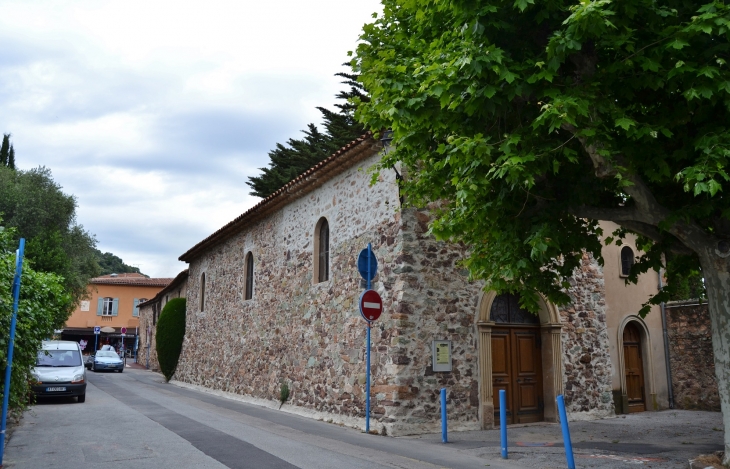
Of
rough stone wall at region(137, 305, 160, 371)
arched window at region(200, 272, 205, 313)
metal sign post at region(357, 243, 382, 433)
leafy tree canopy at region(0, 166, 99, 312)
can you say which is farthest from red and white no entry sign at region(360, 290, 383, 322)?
rough stone wall at region(137, 305, 160, 371)

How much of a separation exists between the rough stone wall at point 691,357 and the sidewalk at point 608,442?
1895mm

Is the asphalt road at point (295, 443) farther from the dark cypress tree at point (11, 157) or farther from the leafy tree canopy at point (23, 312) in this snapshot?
the dark cypress tree at point (11, 157)

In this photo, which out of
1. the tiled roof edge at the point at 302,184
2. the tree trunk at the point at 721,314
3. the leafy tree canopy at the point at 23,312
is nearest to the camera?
the leafy tree canopy at the point at 23,312

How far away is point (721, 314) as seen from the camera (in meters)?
6.68

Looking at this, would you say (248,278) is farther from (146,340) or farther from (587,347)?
(146,340)

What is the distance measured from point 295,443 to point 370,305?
2614 millimetres

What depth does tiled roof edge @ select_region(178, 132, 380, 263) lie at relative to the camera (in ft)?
38.5

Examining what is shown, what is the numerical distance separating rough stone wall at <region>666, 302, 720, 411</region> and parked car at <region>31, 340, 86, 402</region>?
1504 centimetres

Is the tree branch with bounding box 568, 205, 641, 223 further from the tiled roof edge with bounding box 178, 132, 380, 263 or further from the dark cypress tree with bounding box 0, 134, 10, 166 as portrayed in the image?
the dark cypress tree with bounding box 0, 134, 10, 166

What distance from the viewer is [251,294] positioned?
1822 cm

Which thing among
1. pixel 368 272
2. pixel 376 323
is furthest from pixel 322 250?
pixel 376 323

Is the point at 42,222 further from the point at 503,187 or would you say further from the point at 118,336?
the point at 118,336

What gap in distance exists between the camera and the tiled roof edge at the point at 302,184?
38.5 ft

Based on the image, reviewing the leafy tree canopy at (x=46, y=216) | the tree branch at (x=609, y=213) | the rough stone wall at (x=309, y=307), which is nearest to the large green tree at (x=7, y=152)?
the leafy tree canopy at (x=46, y=216)
